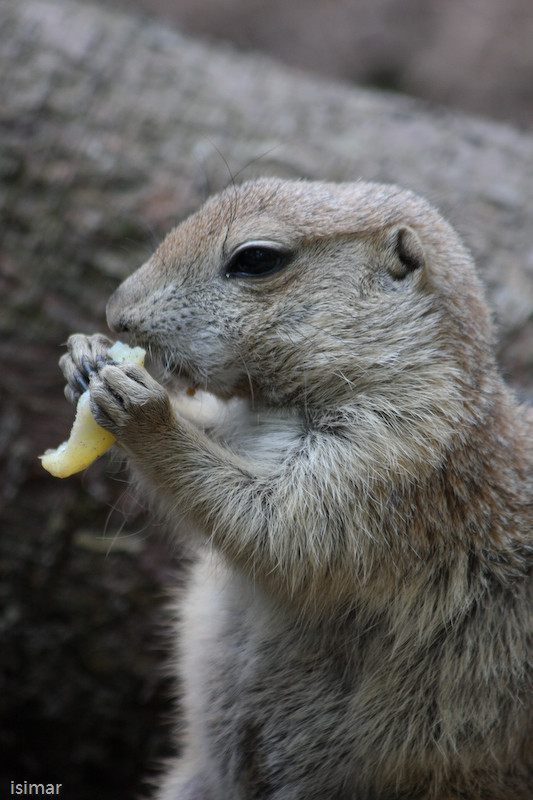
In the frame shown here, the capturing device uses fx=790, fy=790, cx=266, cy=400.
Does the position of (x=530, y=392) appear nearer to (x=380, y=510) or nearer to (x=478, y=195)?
(x=478, y=195)

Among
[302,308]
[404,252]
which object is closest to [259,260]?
[302,308]

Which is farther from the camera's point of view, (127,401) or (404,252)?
(404,252)

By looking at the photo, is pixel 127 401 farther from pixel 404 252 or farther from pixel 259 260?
pixel 404 252

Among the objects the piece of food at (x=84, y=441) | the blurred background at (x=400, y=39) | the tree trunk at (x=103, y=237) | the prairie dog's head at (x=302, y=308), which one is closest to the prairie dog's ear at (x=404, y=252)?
the prairie dog's head at (x=302, y=308)

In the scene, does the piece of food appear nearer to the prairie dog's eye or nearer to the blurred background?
the prairie dog's eye

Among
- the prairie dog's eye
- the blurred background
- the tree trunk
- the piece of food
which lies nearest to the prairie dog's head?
the prairie dog's eye
